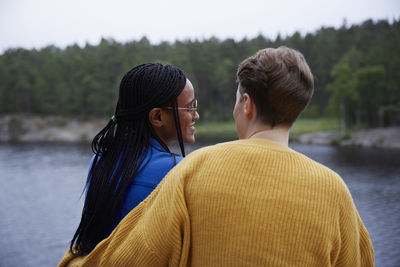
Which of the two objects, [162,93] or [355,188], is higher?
[162,93]

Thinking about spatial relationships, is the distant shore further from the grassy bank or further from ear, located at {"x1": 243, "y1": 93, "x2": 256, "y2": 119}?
ear, located at {"x1": 243, "y1": 93, "x2": 256, "y2": 119}

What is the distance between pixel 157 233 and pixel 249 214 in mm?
342

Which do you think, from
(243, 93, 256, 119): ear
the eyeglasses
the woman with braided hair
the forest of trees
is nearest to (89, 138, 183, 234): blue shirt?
the woman with braided hair

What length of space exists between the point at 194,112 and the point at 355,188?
22.3 m

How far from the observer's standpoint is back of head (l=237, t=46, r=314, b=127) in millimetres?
1271

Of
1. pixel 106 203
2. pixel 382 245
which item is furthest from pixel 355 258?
pixel 382 245

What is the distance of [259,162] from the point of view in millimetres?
1260

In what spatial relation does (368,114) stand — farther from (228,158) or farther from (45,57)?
(45,57)

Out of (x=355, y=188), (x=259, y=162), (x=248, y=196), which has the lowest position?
(x=355, y=188)

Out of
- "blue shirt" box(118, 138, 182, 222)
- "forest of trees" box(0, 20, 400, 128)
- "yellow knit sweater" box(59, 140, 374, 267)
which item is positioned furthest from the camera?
"forest of trees" box(0, 20, 400, 128)

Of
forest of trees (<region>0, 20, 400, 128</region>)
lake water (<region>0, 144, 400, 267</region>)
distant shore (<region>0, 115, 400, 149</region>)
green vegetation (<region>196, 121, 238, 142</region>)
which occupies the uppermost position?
forest of trees (<region>0, 20, 400, 128</region>)

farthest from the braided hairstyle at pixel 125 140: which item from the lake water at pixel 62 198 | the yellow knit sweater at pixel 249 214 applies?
the lake water at pixel 62 198

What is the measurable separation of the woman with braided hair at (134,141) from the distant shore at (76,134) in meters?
38.8

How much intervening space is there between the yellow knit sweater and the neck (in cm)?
3
